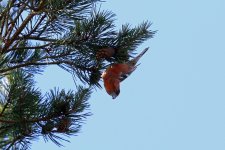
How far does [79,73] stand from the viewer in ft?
12.8

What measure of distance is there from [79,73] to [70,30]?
11.8 inches

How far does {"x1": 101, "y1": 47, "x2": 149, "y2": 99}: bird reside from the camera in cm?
350

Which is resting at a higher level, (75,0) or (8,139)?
(75,0)

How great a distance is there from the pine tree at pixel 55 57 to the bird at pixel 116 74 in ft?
0.39

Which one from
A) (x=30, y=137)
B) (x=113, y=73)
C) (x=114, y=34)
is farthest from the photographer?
(x=30, y=137)

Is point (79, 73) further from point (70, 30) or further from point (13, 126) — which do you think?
point (13, 126)

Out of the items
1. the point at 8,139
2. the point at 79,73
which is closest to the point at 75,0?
the point at 79,73

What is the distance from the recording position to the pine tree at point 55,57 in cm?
373

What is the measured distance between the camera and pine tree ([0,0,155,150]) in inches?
147

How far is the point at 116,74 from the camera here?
3.54 metres

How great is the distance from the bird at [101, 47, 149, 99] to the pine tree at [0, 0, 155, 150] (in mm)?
119

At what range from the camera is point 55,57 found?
12.8ft

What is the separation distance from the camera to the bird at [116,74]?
3499mm

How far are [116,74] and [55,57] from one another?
570 mm
